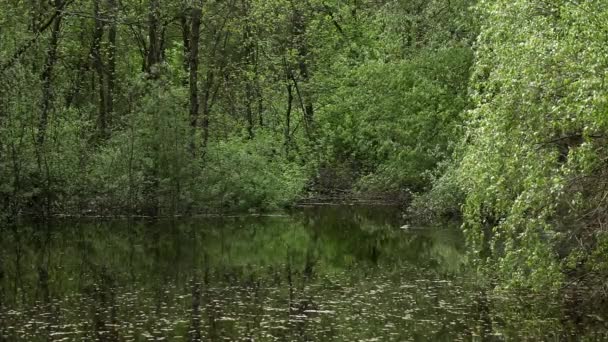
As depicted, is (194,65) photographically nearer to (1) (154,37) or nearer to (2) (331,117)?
(1) (154,37)

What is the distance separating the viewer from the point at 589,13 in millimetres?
12523

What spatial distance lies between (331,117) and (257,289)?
23528 mm

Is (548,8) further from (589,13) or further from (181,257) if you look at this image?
(181,257)

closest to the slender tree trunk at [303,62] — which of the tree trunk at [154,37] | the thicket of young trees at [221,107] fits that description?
the thicket of young trees at [221,107]

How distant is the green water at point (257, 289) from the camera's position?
1406 cm

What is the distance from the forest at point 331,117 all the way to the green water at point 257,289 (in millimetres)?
1057

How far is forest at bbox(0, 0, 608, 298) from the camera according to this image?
44.3ft

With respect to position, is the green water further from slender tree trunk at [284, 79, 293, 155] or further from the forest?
slender tree trunk at [284, 79, 293, 155]

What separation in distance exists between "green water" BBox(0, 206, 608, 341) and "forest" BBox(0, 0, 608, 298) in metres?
1.06

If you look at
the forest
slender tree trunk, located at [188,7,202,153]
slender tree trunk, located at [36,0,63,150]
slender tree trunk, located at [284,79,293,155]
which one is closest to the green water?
the forest

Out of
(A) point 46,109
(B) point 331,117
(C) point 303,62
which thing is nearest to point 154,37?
(A) point 46,109

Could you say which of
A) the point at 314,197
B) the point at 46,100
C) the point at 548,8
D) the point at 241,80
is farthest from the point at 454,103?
the point at 548,8

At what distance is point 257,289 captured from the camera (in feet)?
59.4

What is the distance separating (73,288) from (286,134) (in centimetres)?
2197
